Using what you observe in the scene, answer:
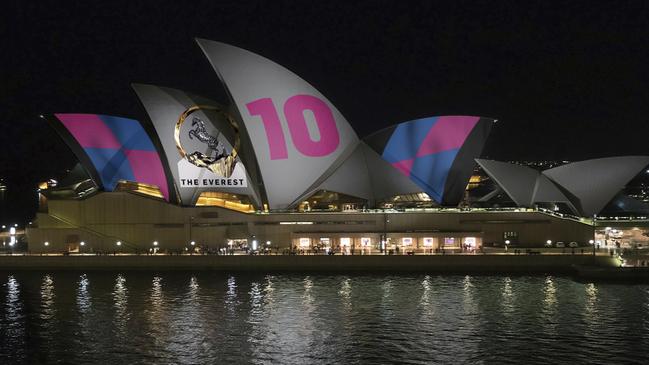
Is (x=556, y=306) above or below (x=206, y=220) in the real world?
below

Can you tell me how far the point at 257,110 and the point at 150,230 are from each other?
40.8ft

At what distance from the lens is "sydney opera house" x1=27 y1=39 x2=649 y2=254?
47.3 metres

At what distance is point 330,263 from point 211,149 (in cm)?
1633

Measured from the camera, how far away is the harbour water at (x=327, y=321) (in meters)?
21.4

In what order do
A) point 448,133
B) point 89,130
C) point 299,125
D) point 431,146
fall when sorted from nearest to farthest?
1. point 448,133
2. point 299,125
3. point 431,146
4. point 89,130

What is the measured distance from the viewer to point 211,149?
171 feet

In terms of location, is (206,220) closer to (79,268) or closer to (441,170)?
(79,268)

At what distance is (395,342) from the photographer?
74.4 feet

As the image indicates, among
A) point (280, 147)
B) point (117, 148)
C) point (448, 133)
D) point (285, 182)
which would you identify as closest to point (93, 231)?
point (117, 148)

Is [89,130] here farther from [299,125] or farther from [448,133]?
[448,133]

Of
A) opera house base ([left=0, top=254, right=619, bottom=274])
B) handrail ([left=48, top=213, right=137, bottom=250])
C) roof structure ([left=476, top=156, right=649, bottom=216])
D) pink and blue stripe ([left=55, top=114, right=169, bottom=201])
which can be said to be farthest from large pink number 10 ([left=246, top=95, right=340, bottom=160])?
handrail ([left=48, top=213, right=137, bottom=250])

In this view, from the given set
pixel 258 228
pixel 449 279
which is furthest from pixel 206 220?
pixel 449 279

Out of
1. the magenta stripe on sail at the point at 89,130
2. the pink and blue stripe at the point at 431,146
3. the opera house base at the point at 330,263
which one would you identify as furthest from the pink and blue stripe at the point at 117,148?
the pink and blue stripe at the point at 431,146

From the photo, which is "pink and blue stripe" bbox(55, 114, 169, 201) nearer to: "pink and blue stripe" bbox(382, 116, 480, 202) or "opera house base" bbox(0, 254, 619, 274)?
"opera house base" bbox(0, 254, 619, 274)
